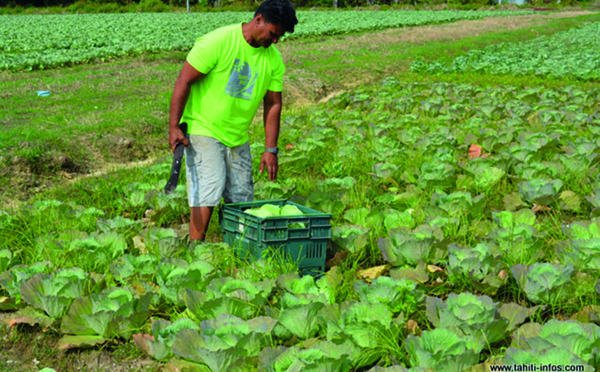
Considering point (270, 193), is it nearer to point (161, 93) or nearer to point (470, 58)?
point (161, 93)

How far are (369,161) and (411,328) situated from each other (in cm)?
317

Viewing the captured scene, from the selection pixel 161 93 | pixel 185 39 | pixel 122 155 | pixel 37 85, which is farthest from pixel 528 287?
pixel 185 39

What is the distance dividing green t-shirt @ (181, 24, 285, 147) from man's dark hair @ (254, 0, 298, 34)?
0.75 feet

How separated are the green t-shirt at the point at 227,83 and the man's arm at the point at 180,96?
5 centimetres

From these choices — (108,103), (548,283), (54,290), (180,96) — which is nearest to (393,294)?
(548,283)

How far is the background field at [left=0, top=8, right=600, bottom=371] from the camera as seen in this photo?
8.16 feet

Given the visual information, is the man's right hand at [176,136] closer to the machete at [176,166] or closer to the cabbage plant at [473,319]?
the machete at [176,166]

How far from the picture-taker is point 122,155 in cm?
631

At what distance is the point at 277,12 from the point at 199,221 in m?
1.31

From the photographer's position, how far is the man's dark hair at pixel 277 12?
3.20 meters

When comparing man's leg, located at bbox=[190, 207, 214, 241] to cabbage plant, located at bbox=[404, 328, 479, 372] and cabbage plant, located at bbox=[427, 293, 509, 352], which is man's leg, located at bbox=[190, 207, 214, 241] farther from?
cabbage plant, located at bbox=[404, 328, 479, 372]

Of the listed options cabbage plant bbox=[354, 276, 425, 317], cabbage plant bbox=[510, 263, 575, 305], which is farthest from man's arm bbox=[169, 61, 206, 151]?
cabbage plant bbox=[510, 263, 575, 305]

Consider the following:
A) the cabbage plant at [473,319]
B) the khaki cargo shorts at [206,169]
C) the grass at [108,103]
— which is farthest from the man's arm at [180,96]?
the grass at [108,103]

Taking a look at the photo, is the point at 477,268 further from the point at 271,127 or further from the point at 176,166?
the point at 176,166
